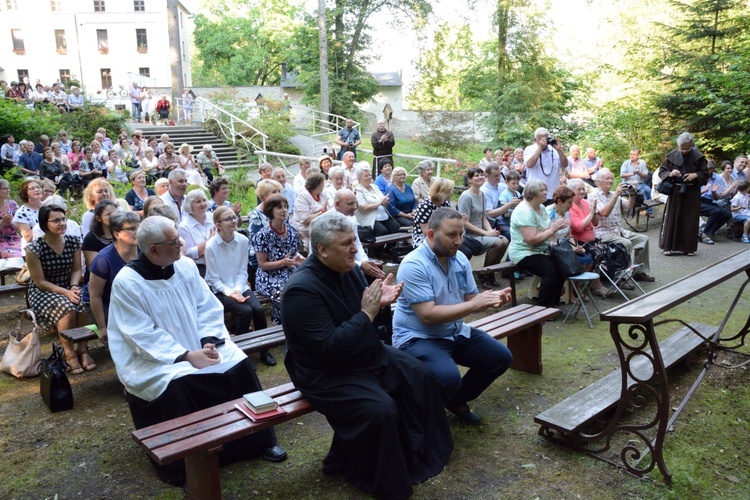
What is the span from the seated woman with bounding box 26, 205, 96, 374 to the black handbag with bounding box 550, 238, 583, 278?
4400 mm

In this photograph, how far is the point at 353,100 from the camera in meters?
26.5

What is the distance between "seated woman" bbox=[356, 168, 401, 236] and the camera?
788 cm

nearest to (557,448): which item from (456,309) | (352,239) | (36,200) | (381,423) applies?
(456,309)

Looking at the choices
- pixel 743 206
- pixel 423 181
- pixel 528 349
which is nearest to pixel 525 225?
pixel 528 349

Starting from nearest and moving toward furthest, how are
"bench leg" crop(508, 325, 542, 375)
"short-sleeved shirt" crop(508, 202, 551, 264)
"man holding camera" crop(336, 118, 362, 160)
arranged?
"bench leg" crop(508, 325, 542, 375) < "short-sleeved shirt" crop(508, 202, 551, 264) < "man holding camera" crop(336, 118, 362, 160)

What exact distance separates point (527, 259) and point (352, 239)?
11.2 feet

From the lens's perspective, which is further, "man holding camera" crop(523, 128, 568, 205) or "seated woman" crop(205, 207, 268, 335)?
"man holding camera" crop(523, 128, 568, 205)

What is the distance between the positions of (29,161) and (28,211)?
7881 millimetres

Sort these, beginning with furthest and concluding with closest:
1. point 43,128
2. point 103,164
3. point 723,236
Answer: point 43,128 → point 103,164 → point 723,236

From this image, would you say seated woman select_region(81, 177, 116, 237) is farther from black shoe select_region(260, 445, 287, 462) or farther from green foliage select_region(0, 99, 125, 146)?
green foliage select_region(0, 99, 125, 146)

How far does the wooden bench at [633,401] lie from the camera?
10.0ft

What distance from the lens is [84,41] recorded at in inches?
1634

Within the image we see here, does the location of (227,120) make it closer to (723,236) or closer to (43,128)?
(43,128)

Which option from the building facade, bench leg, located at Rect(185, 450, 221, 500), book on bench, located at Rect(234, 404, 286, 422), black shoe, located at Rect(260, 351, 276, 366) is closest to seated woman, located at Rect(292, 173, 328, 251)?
black shoe, located at Rect(260, 351, 276, 366)
